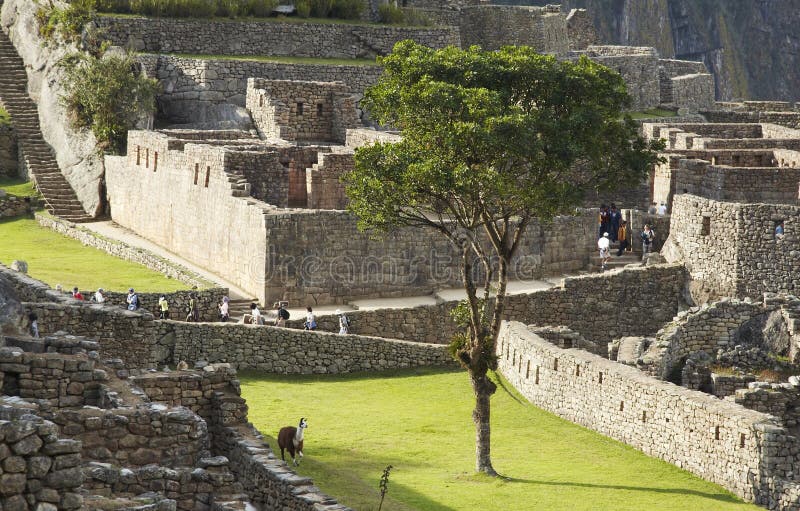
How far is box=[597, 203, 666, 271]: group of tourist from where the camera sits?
40.8 m

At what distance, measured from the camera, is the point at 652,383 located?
1035 inches

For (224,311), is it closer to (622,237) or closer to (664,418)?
(664,418)

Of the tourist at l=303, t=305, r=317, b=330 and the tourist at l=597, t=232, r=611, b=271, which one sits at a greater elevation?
the tourist at l=597, t=232, r=611, b=271

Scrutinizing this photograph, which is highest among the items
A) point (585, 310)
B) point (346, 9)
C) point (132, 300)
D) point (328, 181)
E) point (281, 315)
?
point (346, 9)

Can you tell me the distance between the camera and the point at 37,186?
45875 millimetres

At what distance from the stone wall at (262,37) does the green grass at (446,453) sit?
22.2 m

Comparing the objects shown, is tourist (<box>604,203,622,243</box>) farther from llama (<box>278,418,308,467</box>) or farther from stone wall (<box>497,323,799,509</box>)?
llama (<box>278,418,308,467</box>)

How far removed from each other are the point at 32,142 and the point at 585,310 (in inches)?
695

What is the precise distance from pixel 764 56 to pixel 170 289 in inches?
4839

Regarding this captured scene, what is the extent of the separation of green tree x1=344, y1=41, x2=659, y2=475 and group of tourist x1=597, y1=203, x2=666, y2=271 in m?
13.4

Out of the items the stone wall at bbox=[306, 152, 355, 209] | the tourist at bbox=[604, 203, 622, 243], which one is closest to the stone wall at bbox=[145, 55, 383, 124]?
the stone wall at bbox=[306, 152, 355, 209]

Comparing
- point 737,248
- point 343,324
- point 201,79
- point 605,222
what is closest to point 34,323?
point 343,324

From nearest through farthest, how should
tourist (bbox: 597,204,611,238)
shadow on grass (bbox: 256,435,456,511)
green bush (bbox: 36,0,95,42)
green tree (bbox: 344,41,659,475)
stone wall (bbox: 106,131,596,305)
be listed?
shadow on grass (bbox: 256,435,456,511) → green tree (bbox: 344,41,659,475) → stone wall (bbox: 106,131,596,305) → tourist (bbox: 597,204,611,238) → green bush (bbox: 36,0,95,42)

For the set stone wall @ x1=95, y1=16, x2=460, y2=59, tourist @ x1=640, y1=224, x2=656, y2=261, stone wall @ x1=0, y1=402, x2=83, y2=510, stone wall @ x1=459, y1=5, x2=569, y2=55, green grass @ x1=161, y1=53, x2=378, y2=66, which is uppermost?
stone wall @ x1=459, y1=5, x2=569, y2=55
